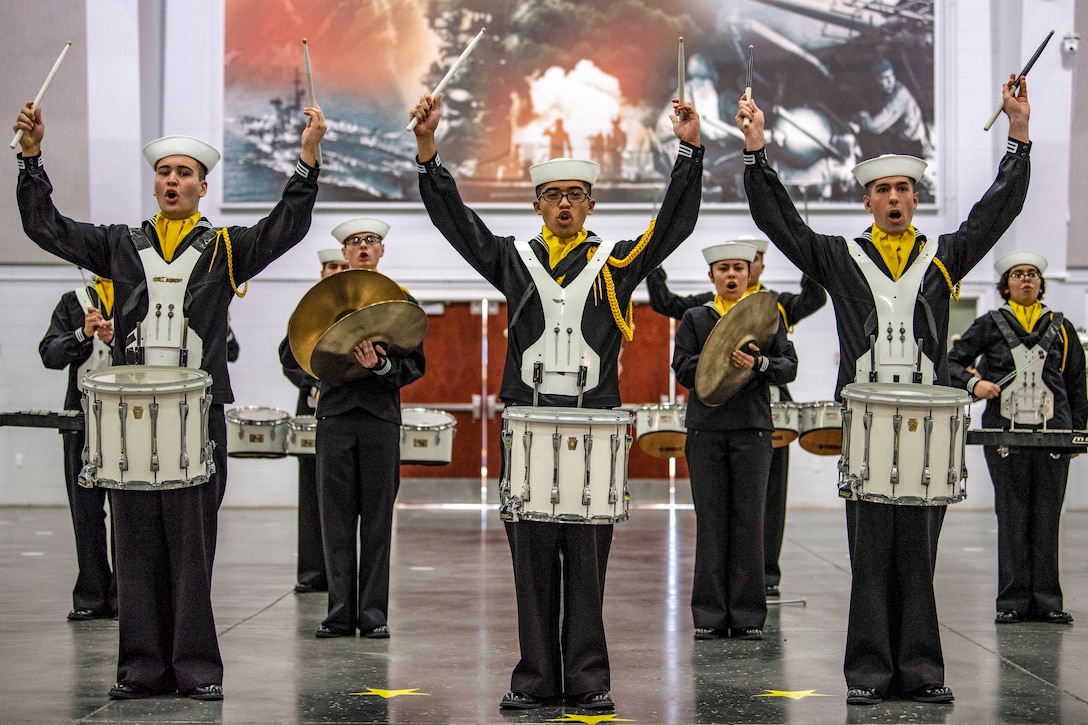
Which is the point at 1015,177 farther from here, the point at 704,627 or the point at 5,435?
the point at 5,435

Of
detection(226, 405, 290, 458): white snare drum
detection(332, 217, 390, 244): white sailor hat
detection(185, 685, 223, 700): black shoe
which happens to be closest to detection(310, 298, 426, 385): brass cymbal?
detection(332, 217, 390, 244): white sailor hat

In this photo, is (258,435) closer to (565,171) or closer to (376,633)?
(376,633)

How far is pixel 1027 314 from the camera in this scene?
25.1ft

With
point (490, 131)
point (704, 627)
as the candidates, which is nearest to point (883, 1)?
point (490, 131)

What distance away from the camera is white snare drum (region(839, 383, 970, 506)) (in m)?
4.92

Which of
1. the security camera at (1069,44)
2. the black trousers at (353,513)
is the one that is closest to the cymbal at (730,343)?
the black trousers at (353,513)

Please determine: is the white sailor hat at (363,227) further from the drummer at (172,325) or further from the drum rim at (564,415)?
the drum rim at (564,415)

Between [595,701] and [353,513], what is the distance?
2.21m

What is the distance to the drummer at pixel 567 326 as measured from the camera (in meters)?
4.98

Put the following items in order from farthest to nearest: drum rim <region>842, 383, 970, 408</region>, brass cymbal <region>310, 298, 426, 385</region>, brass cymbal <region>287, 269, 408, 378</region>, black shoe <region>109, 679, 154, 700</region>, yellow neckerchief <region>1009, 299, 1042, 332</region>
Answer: yellow neckerchief <region>1009, 299, 1042, 332</region> < brass cymbal <region>287, 269, 408, 378</region> < brass cymbal <region>310, 298, 426, 385</region> < black shoe <region>109, 679, 154, 700</region> < drum rim <region>842, 383, 970, 408</region>

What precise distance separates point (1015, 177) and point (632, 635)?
298 cm

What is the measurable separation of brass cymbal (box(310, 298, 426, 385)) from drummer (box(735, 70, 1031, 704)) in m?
1.74

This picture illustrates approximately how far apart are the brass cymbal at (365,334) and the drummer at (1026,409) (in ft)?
10.2

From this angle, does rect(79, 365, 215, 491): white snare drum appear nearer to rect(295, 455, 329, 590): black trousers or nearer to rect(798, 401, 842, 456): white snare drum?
rect(295, 455, 329, 590): black trousers
